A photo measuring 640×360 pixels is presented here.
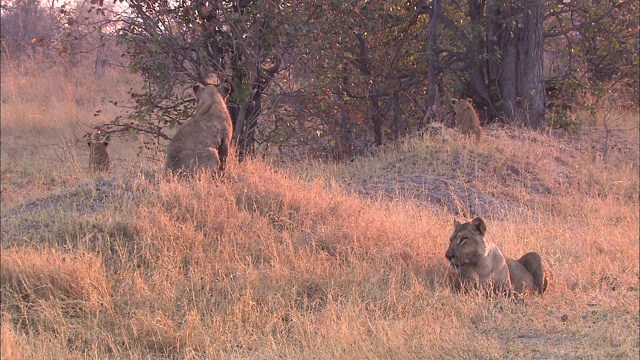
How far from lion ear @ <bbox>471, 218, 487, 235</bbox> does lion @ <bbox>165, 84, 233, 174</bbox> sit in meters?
3.33

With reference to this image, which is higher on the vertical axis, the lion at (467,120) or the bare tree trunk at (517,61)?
the bare tree trunk at (517,61)

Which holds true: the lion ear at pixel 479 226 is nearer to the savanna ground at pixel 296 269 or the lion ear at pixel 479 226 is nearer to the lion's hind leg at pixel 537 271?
the savanna ground at pixel 296 269

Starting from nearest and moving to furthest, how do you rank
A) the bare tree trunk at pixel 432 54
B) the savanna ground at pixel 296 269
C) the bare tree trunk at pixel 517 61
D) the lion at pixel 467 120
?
the savanna ground at pixel 296 269 → the lion at pixel 467 120 → the bare tree trunk at pixel 432 54 → the bare tree trunk at pixel 517 61

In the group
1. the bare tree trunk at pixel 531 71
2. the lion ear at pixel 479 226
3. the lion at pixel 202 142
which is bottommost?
the lion ear at pixel 479 226

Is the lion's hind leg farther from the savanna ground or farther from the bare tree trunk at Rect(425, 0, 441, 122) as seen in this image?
the bare tree trunk at Rect(425, 0, 441, 122)

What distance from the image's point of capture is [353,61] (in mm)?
13141

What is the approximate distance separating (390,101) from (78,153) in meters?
6.77

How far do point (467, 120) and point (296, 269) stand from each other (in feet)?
21.9

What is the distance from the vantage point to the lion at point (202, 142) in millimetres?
8039

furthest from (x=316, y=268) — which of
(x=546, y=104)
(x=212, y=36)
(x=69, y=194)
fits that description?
(x=546, y=104)

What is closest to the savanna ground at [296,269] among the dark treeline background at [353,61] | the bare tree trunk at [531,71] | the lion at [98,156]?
the lion at [98,156]

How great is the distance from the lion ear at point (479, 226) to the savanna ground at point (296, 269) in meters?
0.59

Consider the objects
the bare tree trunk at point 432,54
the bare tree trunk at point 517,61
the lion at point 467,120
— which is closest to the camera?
the lion at point 467,120

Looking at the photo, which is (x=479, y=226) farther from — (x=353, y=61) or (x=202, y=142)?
(x=353, y=61)
